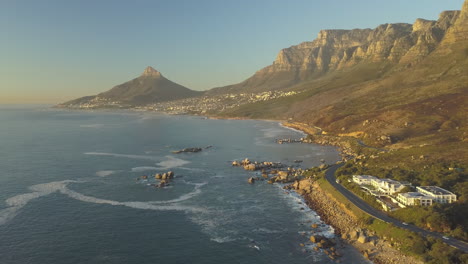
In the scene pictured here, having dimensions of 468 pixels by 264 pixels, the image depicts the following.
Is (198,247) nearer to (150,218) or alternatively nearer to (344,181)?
(150,218)

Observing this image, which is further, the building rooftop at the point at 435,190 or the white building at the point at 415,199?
the building rooftop at the point at 435,190

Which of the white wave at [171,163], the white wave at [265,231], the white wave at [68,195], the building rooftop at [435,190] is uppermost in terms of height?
the building rooftop at [435,190]

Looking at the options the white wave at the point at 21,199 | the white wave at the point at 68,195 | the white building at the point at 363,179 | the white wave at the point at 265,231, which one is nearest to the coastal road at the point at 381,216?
the white building at the point at 363,179

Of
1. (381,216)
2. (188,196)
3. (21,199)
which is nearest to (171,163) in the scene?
(188,196)

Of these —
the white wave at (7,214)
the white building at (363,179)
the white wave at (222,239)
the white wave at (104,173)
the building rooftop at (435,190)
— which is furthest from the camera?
the white wave at (104,173)

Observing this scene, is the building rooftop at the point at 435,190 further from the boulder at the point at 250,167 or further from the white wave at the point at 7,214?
the white wave at the point at 7,214

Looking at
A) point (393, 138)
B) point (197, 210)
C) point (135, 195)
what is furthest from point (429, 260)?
point (393, 138)
